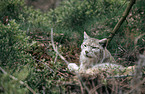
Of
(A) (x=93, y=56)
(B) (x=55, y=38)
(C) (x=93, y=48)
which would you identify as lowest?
(A) (x=93, y=56)

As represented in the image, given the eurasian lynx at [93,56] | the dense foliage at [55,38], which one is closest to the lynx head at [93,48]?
the eurasian lynx at [93,56]

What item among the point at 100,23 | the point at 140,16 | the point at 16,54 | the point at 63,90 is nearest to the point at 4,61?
the point at 16,54

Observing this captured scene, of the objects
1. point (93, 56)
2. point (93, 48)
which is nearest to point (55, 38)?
point (93, 48)

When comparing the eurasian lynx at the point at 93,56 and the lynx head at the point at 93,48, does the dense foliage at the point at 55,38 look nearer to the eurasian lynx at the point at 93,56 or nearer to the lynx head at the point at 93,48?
the eurasian lynx at the point at 93,56

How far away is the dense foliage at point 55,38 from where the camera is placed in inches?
100

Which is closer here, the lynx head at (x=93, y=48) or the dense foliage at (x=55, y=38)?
the dense foliage at (x=55, y=38)

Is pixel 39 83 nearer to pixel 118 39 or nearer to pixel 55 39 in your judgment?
pixel 55 39

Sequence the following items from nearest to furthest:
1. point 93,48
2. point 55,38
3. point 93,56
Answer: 1. point 93,56
2. point 93,48
3. point 55,38

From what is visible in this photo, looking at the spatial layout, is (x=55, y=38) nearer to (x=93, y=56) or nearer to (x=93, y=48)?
(x=93, y=48)

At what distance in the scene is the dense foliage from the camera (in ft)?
8.36

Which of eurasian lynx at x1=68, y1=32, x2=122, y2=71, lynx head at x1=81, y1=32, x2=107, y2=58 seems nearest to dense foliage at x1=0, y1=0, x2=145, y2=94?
eurasian lynx at x1=68, y1=32, x2=122, y2=71

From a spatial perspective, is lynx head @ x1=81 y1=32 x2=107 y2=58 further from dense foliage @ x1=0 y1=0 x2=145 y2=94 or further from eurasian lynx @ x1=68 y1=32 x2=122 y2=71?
dense foliage @ x1=0 y1=0 x2=145 y2=94

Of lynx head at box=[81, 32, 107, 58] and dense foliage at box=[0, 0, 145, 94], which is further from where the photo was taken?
lynx head at box=[81, 32, 107, 58]

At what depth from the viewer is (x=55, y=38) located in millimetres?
4570
